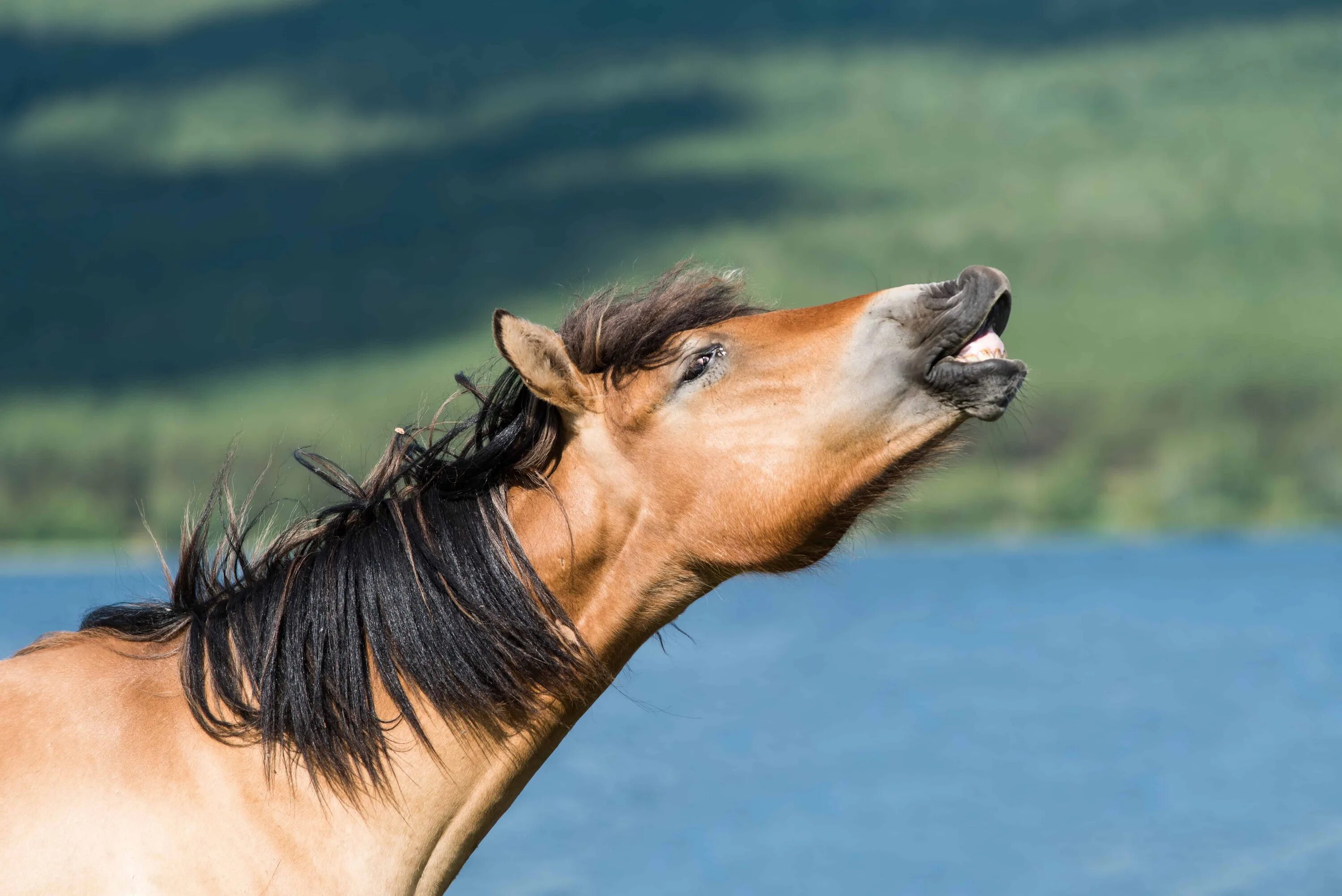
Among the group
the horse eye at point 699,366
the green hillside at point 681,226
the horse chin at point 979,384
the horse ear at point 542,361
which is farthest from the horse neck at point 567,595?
the green hillside at point 681,226

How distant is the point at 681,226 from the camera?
6525 cm

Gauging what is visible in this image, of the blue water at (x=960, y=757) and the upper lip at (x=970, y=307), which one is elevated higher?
the upper lip at (x=970, y=307)

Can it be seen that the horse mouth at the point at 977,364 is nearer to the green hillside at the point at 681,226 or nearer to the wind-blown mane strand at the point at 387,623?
the wind-blown mane strand at the point at 387,623

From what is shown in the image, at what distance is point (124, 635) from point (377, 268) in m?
65.0

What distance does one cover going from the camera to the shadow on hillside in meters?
63.0

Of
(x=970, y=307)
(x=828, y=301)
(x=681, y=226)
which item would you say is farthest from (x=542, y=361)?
(x=681, y=226)

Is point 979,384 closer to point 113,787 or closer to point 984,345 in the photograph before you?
point 984,345

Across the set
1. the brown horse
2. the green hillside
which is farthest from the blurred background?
the brown horse

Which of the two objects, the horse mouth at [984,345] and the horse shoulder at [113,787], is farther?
the horse mouth at [984,345]

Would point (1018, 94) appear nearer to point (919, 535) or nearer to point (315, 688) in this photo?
point (919, 535)

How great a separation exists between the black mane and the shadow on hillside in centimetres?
5840

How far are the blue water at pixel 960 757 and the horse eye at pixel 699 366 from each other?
0.70 meters

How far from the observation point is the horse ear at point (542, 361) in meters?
3.24

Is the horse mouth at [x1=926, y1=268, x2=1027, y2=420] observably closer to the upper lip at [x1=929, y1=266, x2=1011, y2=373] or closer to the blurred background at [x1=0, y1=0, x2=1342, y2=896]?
the upper lip at [x1=929, y1=266, x2=1011, y2=373]
